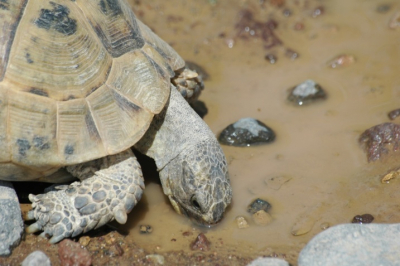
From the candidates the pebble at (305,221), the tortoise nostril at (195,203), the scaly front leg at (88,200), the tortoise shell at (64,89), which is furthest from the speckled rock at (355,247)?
the tortoise shell at (64,89)

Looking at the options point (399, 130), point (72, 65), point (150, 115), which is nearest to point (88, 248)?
point (150, 115)

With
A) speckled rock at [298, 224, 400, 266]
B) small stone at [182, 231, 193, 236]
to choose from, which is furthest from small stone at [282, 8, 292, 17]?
speckled rock at [298, 224, 400, 266]

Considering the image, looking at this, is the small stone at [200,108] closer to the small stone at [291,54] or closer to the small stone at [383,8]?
the small stone at [291,54]

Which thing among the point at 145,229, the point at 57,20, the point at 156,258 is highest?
the point at 57,20

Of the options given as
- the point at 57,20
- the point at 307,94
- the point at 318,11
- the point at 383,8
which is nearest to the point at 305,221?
the point at 307,94

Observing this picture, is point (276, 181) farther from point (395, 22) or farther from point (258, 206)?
point (395, 22)

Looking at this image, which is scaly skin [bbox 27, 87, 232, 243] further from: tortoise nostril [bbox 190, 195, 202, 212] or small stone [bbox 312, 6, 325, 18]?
small stone [bbox 312, 6, 325, 18]

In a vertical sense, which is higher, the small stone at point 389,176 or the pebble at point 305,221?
the small stone at point 389,176
